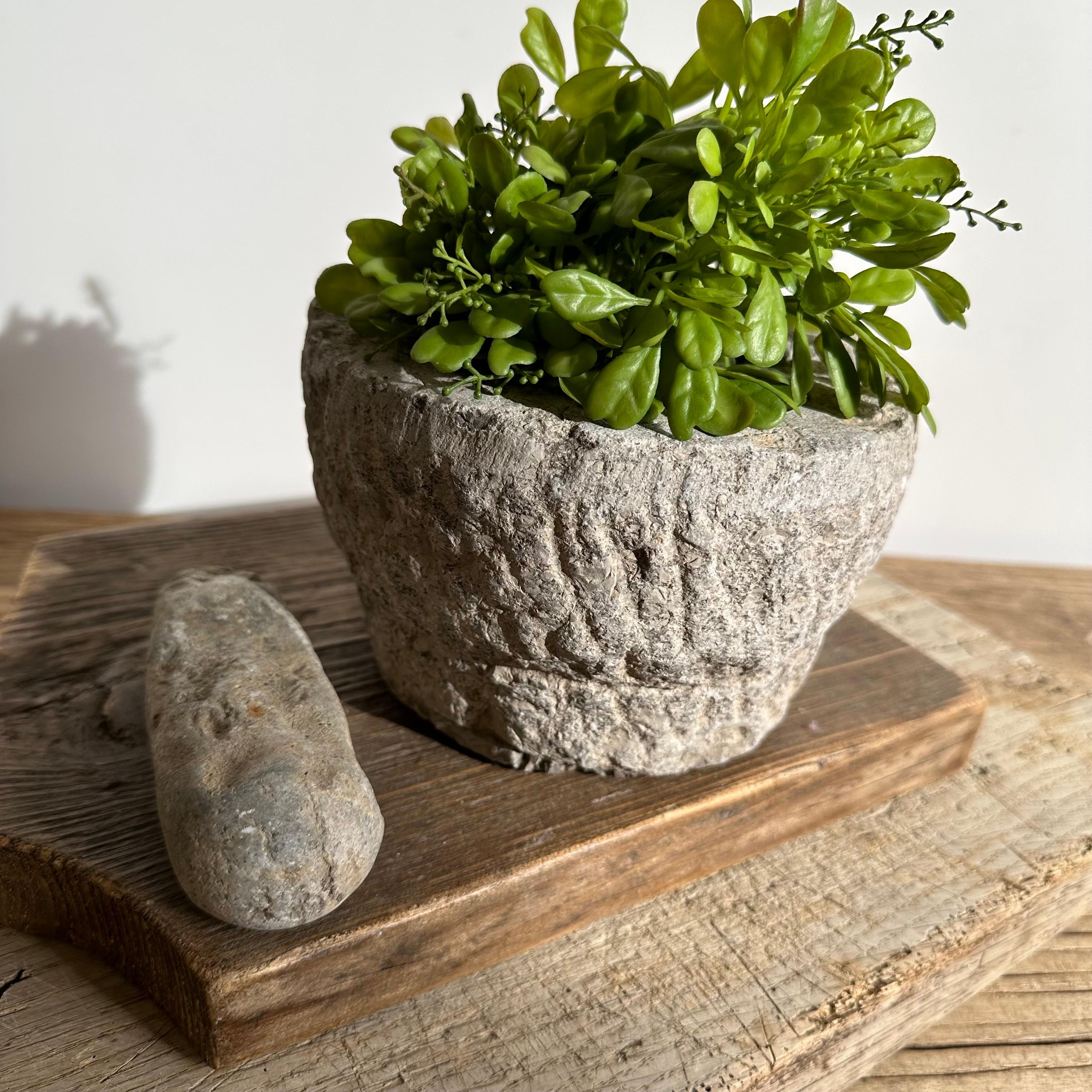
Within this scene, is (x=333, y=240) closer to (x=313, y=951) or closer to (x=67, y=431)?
(x=67, y=431)

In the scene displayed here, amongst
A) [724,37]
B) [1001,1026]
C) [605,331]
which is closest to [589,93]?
[724,37]

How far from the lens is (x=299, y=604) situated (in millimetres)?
1658

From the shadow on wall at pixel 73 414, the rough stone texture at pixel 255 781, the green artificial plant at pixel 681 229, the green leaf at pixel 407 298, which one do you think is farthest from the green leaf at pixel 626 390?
the shadow on wall at pixel 73 414

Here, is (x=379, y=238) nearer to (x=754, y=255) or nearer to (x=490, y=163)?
(x=490, y=163)

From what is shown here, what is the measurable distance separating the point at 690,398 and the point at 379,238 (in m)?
0.40

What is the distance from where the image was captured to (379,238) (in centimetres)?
117

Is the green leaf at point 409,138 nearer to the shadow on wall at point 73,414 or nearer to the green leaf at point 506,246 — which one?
the green leaf at point 506,246

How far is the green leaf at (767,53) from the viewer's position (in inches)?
37.8

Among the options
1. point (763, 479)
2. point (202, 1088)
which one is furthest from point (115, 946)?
point (763, 479)

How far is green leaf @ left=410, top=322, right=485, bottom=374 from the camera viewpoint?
1.06m

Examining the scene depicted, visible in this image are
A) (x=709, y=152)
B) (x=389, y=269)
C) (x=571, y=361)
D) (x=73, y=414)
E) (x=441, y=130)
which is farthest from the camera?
(x=73, y=414)

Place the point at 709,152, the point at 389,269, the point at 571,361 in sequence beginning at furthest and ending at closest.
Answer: the point at 389,269
the point at 571,361
the point at 709,152

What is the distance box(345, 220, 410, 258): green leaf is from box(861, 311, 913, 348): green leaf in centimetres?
50

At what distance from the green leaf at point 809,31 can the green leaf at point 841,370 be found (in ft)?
0.87
